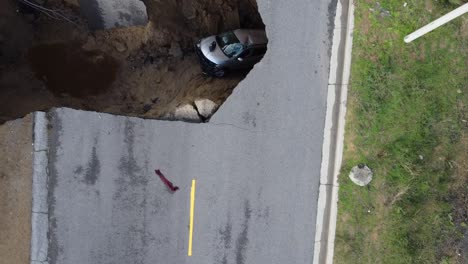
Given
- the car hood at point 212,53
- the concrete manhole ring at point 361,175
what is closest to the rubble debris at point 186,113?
the car hood at point 212,53

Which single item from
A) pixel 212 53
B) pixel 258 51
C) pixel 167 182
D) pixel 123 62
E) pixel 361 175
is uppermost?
pixel 258 51

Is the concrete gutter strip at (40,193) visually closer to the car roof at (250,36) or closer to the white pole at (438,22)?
the car roof at (250,36)

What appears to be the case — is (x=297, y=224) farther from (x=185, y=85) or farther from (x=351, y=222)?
(x=185, y=85)

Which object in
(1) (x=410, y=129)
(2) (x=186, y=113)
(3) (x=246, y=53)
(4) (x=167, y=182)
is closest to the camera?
(1) (x=410, y=129)

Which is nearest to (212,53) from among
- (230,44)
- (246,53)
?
(230,44)

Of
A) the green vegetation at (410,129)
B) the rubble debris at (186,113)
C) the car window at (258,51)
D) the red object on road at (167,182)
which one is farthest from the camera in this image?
the car window at (258,51)

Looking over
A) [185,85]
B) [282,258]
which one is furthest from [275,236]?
[185,85]

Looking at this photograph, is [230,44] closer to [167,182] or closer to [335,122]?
[335,122]
